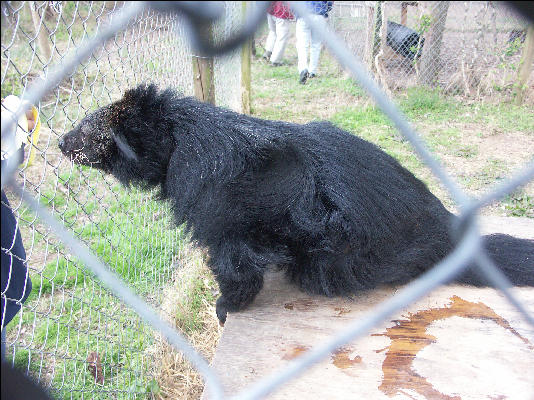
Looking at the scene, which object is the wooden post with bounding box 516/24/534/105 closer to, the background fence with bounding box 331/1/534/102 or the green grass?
the background fence with bounding box 331/1/534/102

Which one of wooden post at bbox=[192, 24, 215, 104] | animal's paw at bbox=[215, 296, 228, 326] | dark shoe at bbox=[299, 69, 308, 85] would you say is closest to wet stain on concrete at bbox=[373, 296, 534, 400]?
animal's paw at bbox=[215, 296, 228, 326]

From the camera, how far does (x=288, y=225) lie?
6.91 feet

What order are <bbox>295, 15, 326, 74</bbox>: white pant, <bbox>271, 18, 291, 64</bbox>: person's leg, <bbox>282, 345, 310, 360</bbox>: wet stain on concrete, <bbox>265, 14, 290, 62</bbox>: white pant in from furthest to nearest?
<bbox>271, 18, 291, 64</bbox>: person's leg, <bbox>265, 14, 290, 62</bbox>: white pant, <bbox>295, 15, 326, 74</bbox>: white pant, <bbox>282, 345, 310, 360</bbox>: wet stain on concrete

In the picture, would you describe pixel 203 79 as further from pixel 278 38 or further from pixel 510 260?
pixel 278 38

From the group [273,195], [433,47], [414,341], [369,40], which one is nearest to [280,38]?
[369,40]

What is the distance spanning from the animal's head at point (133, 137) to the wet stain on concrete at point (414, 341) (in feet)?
4.47

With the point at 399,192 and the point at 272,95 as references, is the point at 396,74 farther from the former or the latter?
the point at 399,192

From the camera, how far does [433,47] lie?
20.6 feet

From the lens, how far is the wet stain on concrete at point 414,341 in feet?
5.33

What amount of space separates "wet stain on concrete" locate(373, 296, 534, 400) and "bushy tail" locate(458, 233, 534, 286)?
0.16 meters

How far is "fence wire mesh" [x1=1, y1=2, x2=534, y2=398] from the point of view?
1.29 metres

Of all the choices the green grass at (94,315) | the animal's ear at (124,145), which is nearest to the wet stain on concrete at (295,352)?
the green grass at (94,315)

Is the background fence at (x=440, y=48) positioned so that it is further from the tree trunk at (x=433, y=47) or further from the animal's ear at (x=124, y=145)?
the animal's ear at (x=124, y=145)

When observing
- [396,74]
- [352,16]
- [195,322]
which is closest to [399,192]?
[195,322]
